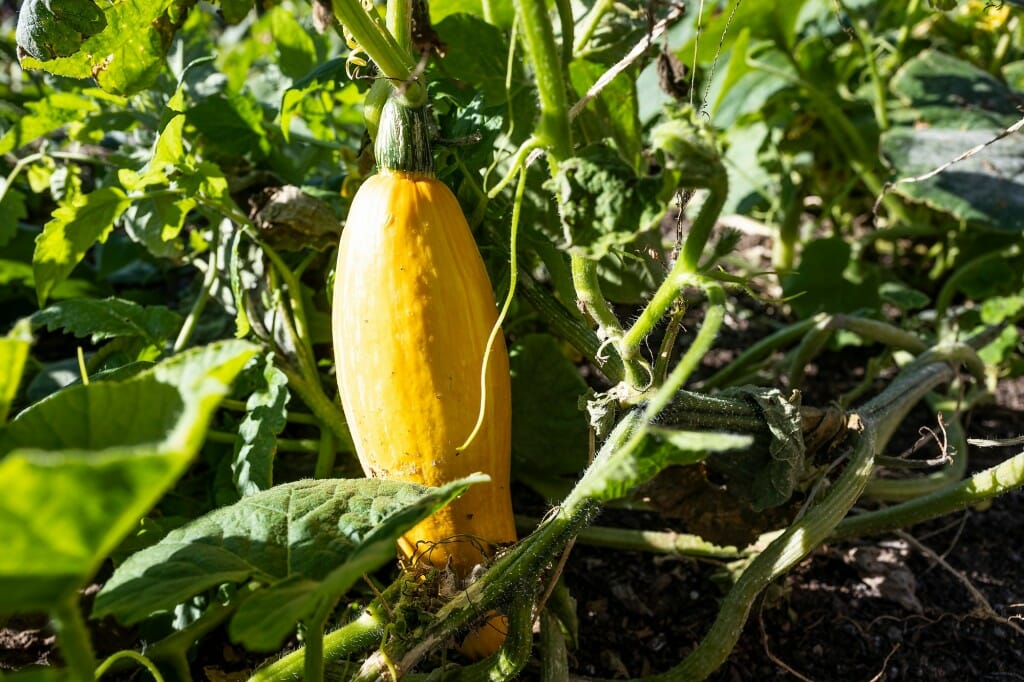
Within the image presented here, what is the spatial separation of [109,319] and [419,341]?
539 millimetres

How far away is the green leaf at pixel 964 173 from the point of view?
1.74 m

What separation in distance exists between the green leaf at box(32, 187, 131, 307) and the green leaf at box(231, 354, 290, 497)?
1.05 ft

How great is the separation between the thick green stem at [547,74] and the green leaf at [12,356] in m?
0.48

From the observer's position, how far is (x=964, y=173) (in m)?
1.83

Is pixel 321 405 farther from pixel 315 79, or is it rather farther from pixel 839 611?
pixel 839 611

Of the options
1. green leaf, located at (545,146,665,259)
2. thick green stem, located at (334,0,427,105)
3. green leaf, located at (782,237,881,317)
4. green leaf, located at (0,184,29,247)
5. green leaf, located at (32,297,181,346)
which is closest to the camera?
green leaf, located at (545,146,665,259)

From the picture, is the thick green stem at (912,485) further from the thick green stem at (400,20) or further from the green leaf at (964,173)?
the thick green stem at (400,20)

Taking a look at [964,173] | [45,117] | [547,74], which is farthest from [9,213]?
[964,173]

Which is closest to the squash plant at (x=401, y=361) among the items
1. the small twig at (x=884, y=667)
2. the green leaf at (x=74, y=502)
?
the green leaf at (x=74, y=502)

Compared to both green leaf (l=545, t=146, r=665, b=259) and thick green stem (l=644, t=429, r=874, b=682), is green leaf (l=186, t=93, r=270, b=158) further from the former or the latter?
thick green stem (l=644, t=429, r=874, b=682)

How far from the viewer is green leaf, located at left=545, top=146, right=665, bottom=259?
2.61 feet

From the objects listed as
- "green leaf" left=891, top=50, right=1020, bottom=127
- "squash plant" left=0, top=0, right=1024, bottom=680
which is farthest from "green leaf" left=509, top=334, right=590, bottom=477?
"green leaf" left=891, top=50, right=1020, bottom=127

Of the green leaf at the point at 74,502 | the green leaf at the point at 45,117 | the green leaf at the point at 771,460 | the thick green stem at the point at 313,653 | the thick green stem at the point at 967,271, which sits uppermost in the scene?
the green leaf at the point at 45,117

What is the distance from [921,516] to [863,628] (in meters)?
0.20
